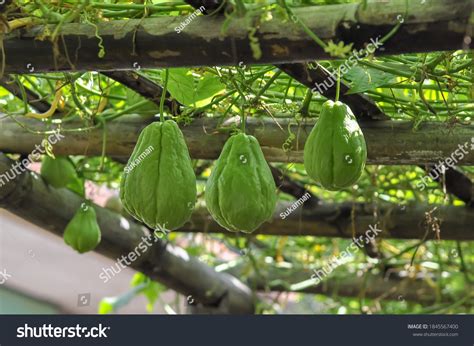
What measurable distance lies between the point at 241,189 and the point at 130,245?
5.53 ft

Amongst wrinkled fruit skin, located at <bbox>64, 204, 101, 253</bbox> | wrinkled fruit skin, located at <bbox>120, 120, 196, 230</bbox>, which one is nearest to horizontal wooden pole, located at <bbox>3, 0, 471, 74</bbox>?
wrinkled fruit skin, located at <bbox>120, 120, 196, 230</bbox>

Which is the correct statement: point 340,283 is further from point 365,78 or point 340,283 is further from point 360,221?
point 365,78

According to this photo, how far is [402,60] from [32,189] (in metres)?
1.29

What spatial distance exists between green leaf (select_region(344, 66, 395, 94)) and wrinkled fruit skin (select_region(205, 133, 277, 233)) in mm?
329

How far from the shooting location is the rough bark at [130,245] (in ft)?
8.64

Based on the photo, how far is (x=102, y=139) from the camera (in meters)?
2.38

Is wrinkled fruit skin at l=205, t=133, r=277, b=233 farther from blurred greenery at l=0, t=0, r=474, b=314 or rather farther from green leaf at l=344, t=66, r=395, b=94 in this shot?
green leaf at l=344, t=66, r=395, b=94

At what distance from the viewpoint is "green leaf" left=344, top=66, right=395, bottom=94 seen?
69.0 inches

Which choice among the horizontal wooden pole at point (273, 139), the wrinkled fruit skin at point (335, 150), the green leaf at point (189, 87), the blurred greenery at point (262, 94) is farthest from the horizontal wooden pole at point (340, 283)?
the wrinkled fruit skin at point (335, 150)

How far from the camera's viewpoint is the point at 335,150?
149cm

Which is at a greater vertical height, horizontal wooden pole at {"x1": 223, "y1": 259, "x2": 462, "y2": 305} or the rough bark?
horizontal wooden pole at {"x1": 223, "y1": 259, "x2": 462, "y2": 305}

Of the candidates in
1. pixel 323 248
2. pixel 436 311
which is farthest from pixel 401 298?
pixel 323 248

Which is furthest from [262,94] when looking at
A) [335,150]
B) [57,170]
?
[57,170]
